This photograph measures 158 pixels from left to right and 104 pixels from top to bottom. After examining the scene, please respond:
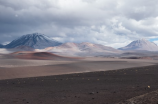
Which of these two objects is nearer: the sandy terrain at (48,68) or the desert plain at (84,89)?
the desert plain at (84,89)

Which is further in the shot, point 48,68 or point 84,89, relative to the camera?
point 48,68

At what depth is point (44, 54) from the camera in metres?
100

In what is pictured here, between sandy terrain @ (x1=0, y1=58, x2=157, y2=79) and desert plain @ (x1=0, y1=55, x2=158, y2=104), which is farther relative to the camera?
sandy terrain @ (x1=0, y1=58, x2=157, y2=79)

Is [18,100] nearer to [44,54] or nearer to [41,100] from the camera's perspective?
[41,100]

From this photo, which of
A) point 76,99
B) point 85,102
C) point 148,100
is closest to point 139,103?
point 148,100

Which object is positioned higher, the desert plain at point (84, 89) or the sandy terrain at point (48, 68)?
the sandy terrain at point (48, 68)

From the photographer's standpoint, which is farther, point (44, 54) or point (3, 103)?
point (44, 54)

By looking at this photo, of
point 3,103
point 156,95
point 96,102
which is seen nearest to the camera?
point 156,95

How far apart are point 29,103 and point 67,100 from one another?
221 cm

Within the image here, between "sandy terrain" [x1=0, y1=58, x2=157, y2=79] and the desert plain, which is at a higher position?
"sandy terrain" [x1=0, y1=58, x2=157, y2=79]

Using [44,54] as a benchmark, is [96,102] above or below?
below

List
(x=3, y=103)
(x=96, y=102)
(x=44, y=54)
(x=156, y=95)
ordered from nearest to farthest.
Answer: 1. (x=156, y=95)
2. (x=96, y=102)
3. (x=3, y=103)
4. (x=44, y=54)

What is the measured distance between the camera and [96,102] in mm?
11305

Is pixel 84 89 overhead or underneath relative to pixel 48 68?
underneath
